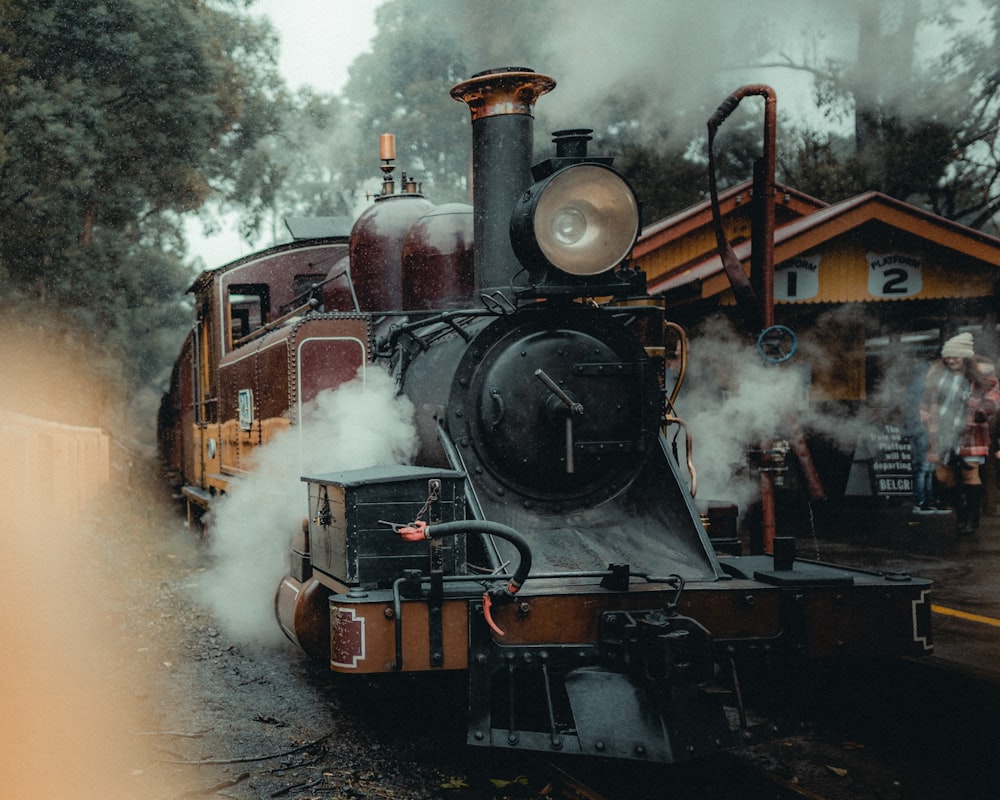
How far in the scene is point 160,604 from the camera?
7398 mm

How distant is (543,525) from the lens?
4.32m

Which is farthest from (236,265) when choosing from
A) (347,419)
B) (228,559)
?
(347,419)

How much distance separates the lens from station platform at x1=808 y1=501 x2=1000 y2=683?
5.51m

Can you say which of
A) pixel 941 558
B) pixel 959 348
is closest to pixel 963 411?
pixel 959 348

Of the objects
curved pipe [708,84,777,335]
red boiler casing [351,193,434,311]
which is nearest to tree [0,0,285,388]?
→ red boiler casing [351,193,434,311]

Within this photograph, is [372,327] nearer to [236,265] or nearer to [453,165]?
[236,265]

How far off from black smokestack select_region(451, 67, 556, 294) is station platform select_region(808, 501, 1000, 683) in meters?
3.07

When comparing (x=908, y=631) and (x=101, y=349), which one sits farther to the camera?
(x=101, y=349)

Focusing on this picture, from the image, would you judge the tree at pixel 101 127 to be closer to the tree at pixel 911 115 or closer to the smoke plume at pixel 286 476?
the smoke plume at pixel 286 476

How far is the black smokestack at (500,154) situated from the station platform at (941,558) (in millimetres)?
3066

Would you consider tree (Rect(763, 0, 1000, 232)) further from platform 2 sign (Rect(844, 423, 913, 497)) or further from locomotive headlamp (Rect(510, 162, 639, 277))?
locomotive headlamp (Rect(510, 162, 639, 277))

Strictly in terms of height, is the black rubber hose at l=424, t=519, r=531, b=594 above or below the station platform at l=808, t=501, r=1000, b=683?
above

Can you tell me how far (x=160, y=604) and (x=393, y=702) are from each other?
3153 millimetres

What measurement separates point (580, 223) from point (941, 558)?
526cm
